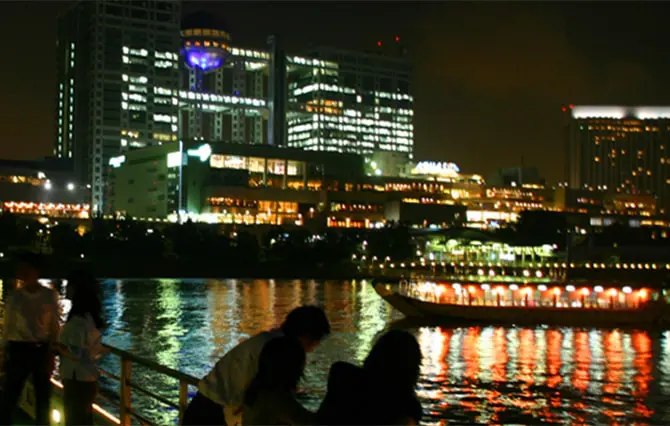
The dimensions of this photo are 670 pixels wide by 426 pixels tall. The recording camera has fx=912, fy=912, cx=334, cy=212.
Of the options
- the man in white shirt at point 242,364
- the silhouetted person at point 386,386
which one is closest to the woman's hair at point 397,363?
the silhouetted person at point 386,386

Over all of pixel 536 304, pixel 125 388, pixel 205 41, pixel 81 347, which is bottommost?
pixel 536 304

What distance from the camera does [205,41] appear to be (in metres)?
161

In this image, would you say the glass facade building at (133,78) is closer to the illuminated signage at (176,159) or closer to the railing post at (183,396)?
the illuminated signage at (176,159)

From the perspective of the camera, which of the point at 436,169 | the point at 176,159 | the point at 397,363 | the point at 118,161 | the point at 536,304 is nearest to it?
the point at 397,363

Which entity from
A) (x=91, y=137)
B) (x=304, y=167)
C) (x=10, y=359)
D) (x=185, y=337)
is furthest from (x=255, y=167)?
(x=10, y=359)

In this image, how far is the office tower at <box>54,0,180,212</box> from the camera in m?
158

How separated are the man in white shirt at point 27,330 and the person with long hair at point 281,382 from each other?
3.85 meters

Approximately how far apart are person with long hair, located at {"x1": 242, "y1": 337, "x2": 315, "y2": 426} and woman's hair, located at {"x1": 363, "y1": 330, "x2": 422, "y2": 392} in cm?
51

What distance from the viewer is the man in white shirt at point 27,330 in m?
8.39

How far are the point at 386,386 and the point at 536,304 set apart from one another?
46039 millimetres

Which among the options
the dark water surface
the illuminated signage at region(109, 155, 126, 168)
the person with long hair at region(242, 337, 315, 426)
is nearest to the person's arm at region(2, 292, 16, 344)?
the person with long hair at region(242, 337, 315, 426)

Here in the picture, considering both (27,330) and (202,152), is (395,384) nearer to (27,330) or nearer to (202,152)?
(27,330)

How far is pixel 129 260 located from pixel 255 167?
3418 cm

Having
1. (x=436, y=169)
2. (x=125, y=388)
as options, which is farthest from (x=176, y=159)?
(x=125, y=388)
